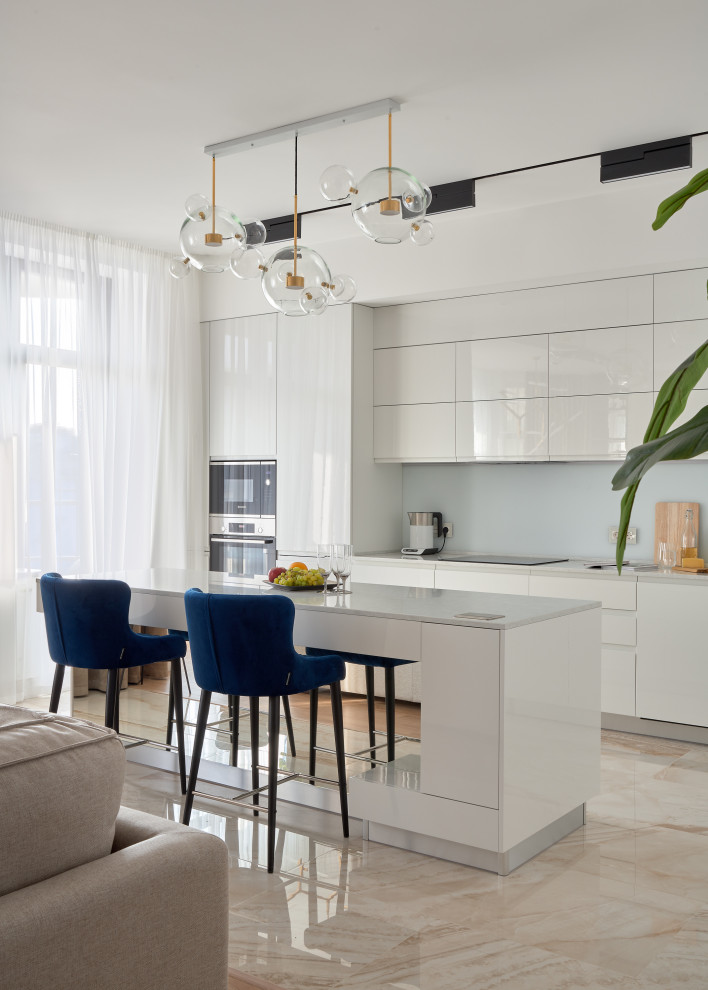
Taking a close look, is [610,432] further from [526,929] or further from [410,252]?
[526,929]

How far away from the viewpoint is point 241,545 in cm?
651

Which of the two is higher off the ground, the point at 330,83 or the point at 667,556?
the point at 330,83

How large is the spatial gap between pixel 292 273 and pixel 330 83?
0.82 meters

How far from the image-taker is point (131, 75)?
11.8 feet

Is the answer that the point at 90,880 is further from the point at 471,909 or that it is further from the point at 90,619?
the point at 90,619

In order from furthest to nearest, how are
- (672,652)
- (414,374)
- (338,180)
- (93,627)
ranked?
(414,374) → (672,652) → (93,627) → (338,180)

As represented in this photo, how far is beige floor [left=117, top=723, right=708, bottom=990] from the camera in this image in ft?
7.95

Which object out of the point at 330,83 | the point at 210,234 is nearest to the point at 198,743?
the point at 210,234

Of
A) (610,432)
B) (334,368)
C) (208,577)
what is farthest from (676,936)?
(334,368)

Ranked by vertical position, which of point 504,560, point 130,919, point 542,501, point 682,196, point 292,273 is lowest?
point 130,919

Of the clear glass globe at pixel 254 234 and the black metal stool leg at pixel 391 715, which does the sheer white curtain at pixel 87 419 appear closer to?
the clear glass globe at pixel 254 234

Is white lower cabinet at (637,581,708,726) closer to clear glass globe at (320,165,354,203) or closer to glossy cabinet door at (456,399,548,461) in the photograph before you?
glossy cabinet door at (456,399,548,461)

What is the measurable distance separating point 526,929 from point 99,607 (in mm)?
1999

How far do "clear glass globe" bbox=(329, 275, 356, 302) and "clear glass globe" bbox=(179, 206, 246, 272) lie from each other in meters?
0.56
